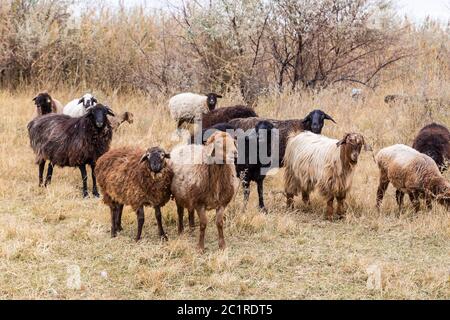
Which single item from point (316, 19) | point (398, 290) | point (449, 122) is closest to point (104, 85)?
point (316, 19)

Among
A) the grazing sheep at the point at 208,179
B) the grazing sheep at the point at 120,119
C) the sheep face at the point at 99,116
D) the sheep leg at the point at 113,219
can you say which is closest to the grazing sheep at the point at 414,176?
the grazing sheep at the point at 208,179

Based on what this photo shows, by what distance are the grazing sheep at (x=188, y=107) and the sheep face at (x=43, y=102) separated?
2.54 meters

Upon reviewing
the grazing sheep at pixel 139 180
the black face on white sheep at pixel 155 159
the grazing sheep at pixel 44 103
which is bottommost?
the grazing sheep at pixel 139 180

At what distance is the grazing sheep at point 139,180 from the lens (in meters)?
6.99

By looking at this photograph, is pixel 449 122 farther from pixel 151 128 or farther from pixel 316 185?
pixel 151 128

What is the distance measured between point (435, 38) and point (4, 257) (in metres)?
14.6

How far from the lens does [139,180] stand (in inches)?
277

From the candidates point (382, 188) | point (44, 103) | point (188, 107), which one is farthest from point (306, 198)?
point (44, 103)

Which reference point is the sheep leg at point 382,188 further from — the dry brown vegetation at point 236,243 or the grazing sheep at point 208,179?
the grazing sheep at point 208,179

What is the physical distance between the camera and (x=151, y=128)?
1248 cm

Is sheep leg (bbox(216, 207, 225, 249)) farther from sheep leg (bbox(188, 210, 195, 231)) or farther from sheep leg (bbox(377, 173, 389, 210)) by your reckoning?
sheep leg (bbox(377, 173, 389, 210))

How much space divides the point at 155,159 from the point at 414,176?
11.8 feet

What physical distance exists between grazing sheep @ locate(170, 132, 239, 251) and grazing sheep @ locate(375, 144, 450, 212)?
267cm

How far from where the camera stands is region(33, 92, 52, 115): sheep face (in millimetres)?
11516
